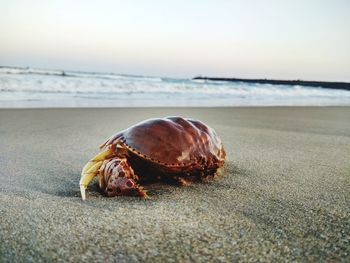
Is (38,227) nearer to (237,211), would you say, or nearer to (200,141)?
(237,211)

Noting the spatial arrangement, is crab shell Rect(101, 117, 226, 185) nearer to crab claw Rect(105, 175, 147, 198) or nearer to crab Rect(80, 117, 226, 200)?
crab Rect(80, 117, 226, 200)

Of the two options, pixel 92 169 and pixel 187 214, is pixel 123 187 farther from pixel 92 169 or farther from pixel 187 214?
pixel 187 214

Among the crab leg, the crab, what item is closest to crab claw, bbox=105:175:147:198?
the crab


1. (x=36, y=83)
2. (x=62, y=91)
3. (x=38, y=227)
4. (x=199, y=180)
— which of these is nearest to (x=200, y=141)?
(x=199, y=180)

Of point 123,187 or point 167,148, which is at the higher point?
point 167,148

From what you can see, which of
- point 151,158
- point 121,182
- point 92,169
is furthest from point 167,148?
point 92,169

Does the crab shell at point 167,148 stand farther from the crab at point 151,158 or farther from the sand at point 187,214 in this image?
the sand at point 187,214

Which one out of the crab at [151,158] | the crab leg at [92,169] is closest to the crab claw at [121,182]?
the crab at [151,158]
